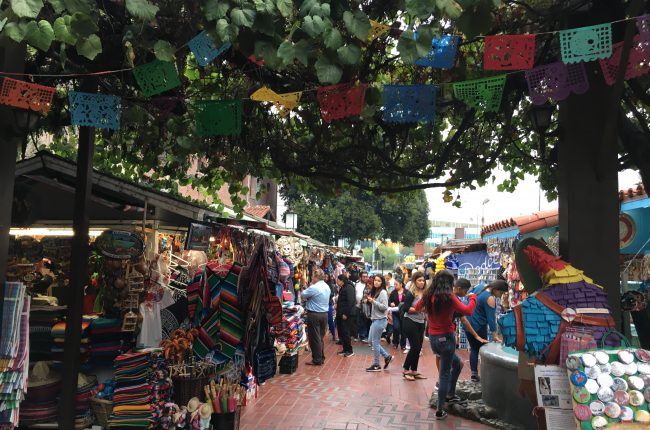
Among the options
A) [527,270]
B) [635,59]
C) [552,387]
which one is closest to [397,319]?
[527,270]

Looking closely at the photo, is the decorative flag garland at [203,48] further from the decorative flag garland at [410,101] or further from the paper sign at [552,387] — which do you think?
the paper sign at [552,387]

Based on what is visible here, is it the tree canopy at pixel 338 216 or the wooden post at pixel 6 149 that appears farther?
the tree canopy at pixel 338 216

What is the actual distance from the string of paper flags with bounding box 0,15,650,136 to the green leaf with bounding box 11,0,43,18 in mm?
993

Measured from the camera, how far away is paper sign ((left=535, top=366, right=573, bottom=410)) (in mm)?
3467

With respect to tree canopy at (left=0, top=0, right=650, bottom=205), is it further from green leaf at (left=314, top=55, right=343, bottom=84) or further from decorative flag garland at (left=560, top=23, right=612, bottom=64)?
decorative flag garland at (left=560, top=23, right=612, bottom=64)

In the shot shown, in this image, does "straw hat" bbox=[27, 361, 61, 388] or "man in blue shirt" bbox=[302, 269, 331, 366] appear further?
"man in blue shirt" bbox=[302, 269, 331, 366]

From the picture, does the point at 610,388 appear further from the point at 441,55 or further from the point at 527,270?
the point at 441,55

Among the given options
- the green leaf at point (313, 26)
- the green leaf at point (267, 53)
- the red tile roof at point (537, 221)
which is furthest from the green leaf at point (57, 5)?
the red tile roof at point (537, 221)

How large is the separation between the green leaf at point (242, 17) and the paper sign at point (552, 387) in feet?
9.54

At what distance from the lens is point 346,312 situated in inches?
476

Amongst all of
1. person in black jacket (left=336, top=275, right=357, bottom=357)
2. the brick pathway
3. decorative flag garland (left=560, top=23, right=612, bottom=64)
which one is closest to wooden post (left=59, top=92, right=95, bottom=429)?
the brick pathway

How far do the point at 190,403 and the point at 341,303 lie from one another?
23.3ft

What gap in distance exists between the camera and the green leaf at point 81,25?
2.96m

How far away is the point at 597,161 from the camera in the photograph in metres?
4.30
